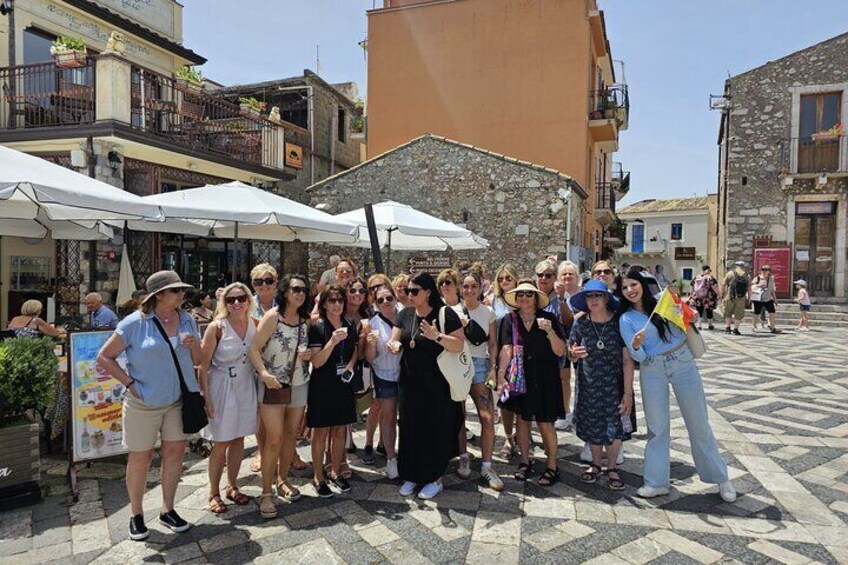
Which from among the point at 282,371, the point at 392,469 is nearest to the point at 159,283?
the point at 282,371

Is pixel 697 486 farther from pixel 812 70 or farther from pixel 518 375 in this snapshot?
pixel 812 70

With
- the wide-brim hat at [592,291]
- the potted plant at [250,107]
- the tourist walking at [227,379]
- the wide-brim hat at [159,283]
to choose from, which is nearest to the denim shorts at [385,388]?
the tourist walking at [227,379]

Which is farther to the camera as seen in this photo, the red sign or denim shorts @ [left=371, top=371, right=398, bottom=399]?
the red sign

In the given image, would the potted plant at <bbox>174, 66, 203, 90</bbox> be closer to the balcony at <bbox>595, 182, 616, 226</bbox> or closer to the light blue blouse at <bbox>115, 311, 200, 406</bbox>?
the light blue blouse at <bbox>115, 311, 200, 406</bbox>

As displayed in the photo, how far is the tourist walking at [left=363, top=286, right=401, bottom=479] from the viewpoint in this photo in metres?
4.14

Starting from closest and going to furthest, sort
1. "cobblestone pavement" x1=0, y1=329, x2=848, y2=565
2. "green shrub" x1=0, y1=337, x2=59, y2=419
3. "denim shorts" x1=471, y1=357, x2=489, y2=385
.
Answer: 1. "cobblestone pavement" x1=0, y1=329, x2=848, y2=565
2. "green shrub" x1=0, y1=337, x2=59, y2=419
3. "denim shorts" x1=471, y1=357, x2=489, y2=385

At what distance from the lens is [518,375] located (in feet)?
13.1

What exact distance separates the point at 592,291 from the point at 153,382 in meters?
2.95

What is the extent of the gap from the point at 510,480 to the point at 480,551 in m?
1.05

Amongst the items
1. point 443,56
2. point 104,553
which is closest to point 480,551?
point 104,553

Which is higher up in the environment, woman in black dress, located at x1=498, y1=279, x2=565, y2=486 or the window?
the window

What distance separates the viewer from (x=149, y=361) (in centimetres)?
313

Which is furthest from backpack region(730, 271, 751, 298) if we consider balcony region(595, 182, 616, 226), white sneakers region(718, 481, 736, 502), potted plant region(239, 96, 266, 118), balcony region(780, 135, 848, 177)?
potted plant region(239, 96, 266, 118)

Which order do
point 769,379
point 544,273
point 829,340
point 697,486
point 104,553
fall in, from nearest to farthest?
1. point 104,553
2. point 697,486
3. point 544,273
4. point 769,379
5. point 829,340
